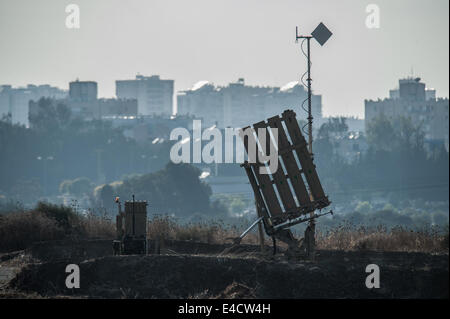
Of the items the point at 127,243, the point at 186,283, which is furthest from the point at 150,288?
the point at 127,243

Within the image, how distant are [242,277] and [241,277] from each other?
19 mm

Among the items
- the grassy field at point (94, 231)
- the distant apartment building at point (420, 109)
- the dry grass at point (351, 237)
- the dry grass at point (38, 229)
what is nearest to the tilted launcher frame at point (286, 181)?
the dry grass at point (351, 237)

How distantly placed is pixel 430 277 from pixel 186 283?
15.6 feet

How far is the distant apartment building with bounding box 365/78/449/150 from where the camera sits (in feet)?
567

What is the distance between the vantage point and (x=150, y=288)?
20.2 m

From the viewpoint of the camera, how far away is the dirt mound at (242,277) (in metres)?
18.9

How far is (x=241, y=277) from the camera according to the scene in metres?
20.1

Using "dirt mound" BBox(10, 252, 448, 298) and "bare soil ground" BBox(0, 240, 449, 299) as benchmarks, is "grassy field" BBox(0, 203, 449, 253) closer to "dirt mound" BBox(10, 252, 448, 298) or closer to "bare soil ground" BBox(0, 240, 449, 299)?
"bare soil ground" BBox(0, 240, 449, 299)

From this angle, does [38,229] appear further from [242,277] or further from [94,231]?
[242,277]

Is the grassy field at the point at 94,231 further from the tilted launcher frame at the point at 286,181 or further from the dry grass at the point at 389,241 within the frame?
the tilted launcher frame at the point at 286,181

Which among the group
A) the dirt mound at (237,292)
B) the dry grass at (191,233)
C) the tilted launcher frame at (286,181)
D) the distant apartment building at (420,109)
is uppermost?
the distant apartment building at (420,109)

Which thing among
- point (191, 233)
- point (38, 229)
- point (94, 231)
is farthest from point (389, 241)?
point (38, 229)

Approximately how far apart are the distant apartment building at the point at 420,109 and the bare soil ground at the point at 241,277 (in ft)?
493

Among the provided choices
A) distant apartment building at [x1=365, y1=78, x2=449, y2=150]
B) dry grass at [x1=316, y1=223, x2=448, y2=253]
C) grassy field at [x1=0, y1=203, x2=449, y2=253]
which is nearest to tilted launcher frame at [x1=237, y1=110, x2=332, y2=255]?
dry grass at [x1=316, y1=223, x2=448, y2=253]
